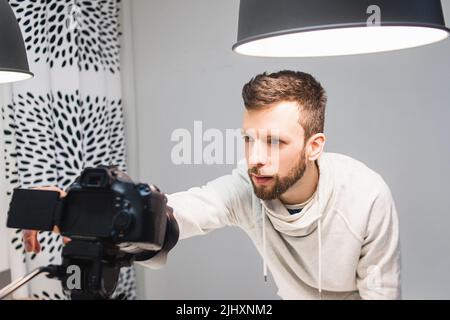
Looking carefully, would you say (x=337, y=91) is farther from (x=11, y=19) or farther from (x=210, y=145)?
(x=11, y=19)

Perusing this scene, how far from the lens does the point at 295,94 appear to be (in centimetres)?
95

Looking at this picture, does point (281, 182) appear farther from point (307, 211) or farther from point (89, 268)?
point (89, 268)

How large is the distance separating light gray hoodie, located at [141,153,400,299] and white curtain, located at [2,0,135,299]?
0.32 meters

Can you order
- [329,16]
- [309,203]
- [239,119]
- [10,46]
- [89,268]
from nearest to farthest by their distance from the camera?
[329,16]
[89,268]
[10,46]
[309,203]
[239,119]

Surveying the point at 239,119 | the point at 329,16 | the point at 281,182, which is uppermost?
the point at 329,16

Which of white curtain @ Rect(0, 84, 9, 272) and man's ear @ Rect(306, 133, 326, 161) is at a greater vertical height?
man's ear @ Rect(306, 133, 326, 161)

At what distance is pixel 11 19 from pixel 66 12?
0.30 m

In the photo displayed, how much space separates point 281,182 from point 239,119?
8.6 inches

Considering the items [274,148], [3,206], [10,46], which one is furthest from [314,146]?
[3,206]

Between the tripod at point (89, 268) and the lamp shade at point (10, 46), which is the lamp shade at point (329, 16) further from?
the lamp shade at point (10, 46)

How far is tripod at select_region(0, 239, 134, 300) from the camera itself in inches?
27.2

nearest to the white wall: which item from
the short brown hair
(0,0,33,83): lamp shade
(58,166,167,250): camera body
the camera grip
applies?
the short brown hair

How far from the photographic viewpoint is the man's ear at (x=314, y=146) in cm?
98

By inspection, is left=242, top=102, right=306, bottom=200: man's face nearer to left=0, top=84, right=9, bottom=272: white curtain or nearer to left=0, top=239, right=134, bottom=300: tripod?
left=0, top=239, right=134, bottom=300: tripod
